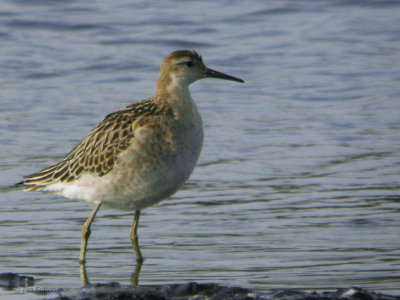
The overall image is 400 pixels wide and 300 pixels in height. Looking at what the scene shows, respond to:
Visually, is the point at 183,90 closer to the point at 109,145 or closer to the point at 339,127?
the point at 109,145

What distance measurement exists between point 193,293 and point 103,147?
221 cm

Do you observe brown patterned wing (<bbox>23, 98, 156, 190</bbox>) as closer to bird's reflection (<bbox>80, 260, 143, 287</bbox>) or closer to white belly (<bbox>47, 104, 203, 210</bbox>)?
white belly (<bbox>47, 104, 203, 210</bbox>)

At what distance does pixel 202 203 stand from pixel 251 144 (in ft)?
7.82

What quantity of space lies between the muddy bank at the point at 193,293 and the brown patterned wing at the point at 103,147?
1.64 metres

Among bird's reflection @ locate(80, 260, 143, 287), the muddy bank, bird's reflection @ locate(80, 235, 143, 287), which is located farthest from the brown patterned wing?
the muddy bank

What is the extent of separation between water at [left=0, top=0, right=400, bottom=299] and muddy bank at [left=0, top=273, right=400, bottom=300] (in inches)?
14.8

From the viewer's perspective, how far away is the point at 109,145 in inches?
340

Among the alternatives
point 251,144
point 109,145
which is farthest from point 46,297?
point 251,144

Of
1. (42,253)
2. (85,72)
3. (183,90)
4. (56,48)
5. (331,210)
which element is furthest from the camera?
(56,48)

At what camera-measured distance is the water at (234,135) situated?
820 cm

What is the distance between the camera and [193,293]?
22.9 feet

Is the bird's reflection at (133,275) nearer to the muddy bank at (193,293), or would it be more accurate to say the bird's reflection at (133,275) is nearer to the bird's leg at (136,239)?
the bird's leg at (136,239)

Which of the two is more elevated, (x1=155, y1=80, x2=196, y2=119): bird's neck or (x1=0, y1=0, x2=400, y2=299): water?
(x1=155, y1=80, x2=196, y2=119): bird's neck

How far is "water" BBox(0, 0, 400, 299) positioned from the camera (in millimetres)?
8203
